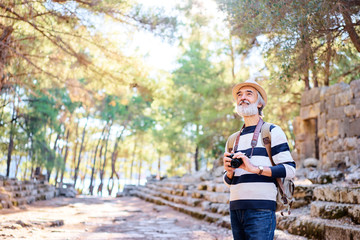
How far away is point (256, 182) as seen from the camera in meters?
2.10

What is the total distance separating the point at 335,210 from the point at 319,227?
1.41ft

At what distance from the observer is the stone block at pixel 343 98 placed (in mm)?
9023

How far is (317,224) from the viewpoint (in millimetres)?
4195

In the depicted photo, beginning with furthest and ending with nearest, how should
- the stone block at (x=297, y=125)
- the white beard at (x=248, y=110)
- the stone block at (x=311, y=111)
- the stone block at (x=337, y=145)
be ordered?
the stone block at (x=297, y=125) < the stone block at (x=311, y=111) < the stone block at (x=337, y=145) < the white beard at (x=248, y=110)

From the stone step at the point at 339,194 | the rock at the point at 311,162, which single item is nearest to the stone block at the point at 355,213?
the stone step at the point at 339,194

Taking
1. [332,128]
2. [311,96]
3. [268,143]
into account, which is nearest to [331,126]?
[332,128]

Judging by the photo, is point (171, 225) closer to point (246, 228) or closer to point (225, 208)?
point (225, 208)

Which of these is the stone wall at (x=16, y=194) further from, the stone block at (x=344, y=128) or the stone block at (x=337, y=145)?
the stone block at (x=344, y=128)

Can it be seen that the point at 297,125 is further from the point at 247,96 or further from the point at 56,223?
the point at 247,96

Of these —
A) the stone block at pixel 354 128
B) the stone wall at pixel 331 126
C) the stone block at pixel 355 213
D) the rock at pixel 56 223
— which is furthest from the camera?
the stone wall at pixel 331 126

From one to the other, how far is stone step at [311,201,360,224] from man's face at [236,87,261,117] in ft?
8.34

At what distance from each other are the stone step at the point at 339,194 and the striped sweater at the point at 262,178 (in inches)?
109

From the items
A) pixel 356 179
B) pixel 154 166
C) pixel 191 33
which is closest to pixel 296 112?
pixel 191 33

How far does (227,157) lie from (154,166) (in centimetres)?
4052
